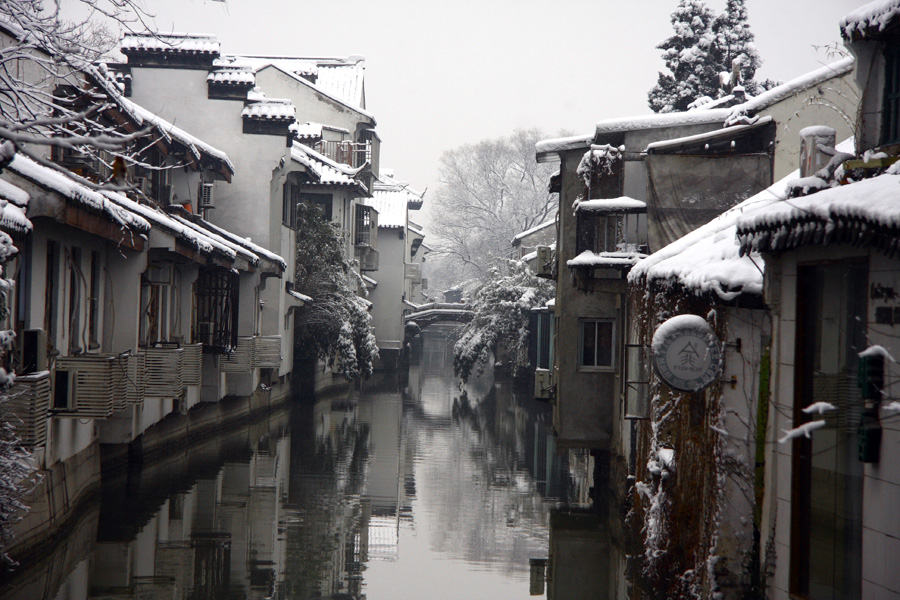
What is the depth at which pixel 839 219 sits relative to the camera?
6.54 metres

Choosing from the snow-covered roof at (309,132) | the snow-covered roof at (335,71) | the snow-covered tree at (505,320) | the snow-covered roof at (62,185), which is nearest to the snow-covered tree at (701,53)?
the snow-covered tree at (505,320)

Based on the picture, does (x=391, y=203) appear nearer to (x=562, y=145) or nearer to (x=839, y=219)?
(x=562, y=145)

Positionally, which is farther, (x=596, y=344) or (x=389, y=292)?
(x=389, y=292)

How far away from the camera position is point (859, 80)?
8.09 metres

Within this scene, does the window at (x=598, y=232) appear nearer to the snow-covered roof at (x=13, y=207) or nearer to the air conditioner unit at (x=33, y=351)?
the air conditioner unit at (x=33, y=351)

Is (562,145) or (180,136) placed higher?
(180,136)

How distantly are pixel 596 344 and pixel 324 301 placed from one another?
59.6 ft

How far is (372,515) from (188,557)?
4.23 m

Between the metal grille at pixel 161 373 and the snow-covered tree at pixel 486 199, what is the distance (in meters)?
48.4

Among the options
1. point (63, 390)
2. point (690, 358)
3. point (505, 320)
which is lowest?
point (63, 390)

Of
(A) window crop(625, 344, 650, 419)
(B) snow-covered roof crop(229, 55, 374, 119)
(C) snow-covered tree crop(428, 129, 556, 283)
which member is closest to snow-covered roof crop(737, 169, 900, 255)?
(A) window crop(625, 344, 650, 419)

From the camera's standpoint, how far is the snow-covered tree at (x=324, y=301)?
36.1 m

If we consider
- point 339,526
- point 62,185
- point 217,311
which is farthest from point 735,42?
point 62,185

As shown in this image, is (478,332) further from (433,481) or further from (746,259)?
(746,259)
